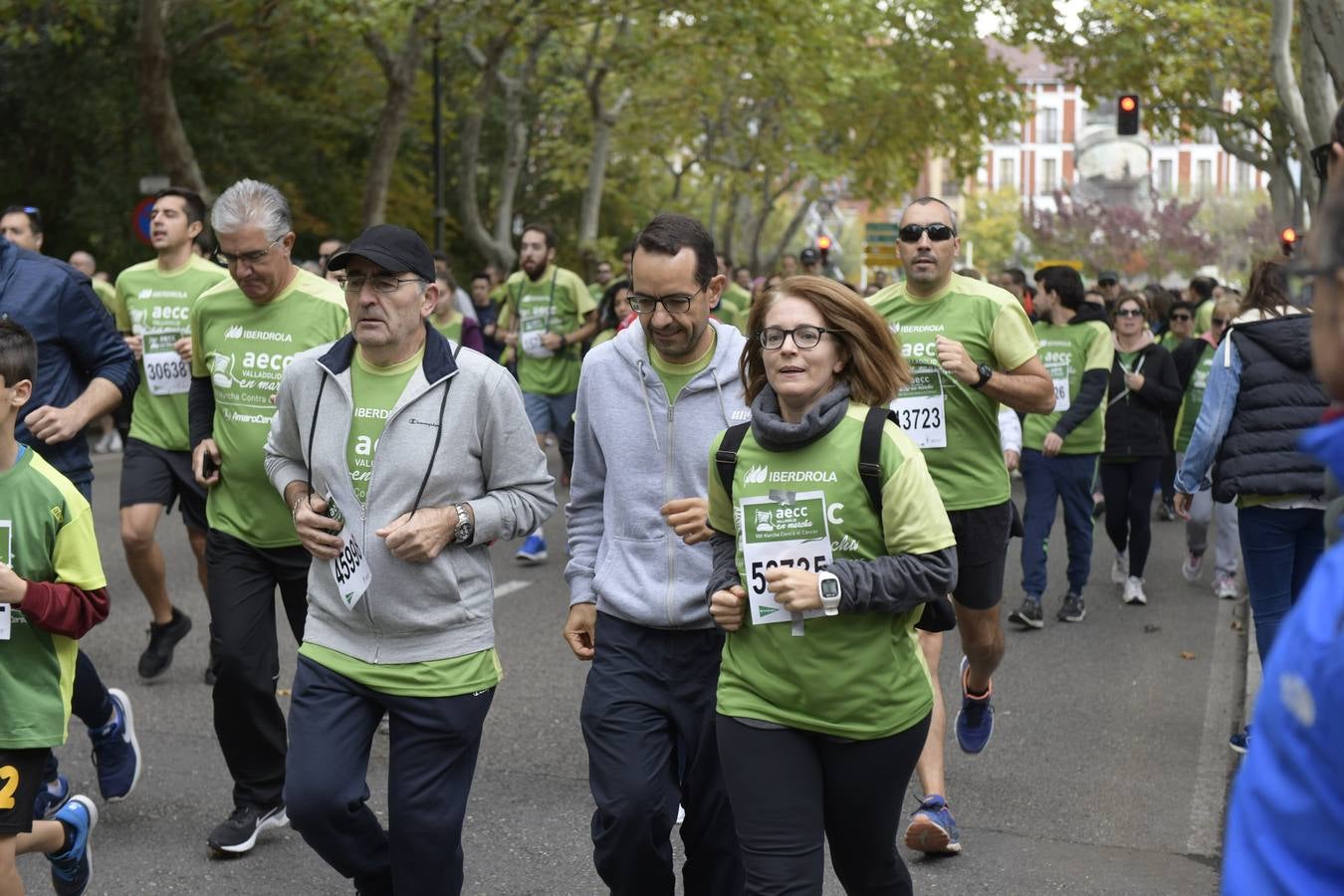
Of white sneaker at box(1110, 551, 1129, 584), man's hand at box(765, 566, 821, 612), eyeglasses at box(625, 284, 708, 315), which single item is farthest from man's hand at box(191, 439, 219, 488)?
white sneaker at box(1110, 551, 1129, 584)

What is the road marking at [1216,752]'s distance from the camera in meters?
5.94

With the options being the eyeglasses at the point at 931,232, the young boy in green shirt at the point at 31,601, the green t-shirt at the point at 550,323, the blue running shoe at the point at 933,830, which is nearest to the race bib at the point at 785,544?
the young boy in green shirt at the point at 31,601

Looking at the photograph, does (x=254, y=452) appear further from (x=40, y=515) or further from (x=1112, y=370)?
(x=1112, y=370)

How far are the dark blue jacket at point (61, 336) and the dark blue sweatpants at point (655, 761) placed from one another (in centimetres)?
258

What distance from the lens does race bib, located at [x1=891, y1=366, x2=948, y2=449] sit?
5848mm

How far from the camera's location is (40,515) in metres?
4.30

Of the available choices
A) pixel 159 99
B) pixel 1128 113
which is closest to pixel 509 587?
pixel 159 99

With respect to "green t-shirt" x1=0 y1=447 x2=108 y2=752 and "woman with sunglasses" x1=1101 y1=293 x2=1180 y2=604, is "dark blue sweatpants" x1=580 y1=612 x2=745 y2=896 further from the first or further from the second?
"woman with sunglasses" x1=1101 y1=293 x2=1180 y2=604

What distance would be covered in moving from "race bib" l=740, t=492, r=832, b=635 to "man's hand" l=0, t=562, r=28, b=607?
5.52 feet

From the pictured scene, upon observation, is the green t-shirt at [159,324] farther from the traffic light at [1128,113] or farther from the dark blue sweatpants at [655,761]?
the traffic light at [1128,113]

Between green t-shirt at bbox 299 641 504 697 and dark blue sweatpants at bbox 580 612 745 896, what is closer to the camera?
dark blue sweatpants at bbox 580 612 745 896

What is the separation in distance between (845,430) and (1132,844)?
2.73 meters

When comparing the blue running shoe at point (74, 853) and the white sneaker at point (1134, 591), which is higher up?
the blue running shoe at point (74, 853)

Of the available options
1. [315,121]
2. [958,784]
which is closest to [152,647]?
[958,784]
